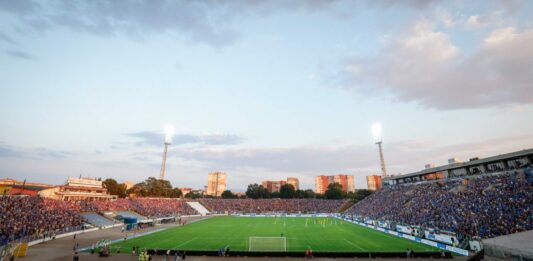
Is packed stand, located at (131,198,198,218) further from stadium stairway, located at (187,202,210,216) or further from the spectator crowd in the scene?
stadium stairway, located at (187,202,210,216)

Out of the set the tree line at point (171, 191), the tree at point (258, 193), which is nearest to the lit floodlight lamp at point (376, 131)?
the tree line at point (171, 191)

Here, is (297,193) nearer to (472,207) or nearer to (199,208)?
(199,208)

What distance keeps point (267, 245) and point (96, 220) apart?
40.0 meters

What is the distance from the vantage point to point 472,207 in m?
39.4

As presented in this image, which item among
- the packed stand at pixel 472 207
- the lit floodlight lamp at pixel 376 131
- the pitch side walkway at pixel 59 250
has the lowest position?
the pitch side walkway at pixel 59 250

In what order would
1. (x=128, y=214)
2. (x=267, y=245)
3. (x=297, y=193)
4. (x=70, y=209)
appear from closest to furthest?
(x=267, y=245), (x=70, y=209), (x=128, y=214), (x=297, y=193)

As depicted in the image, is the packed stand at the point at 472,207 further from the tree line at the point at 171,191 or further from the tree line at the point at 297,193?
the tree line at the point at 297,193

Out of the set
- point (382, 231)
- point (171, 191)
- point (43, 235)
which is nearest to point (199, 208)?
point (171, 191)

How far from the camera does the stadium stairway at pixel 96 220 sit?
54.1m

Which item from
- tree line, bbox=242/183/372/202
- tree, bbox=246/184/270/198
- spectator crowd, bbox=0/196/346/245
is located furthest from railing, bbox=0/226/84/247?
tree line, bbox=242/183/372/202

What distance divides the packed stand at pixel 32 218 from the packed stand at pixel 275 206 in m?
60.4

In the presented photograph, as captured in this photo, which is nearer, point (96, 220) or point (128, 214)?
point (96, 220)

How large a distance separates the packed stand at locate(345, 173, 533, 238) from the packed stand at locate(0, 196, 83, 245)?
54570 millimetres

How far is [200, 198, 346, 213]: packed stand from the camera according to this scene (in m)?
103
